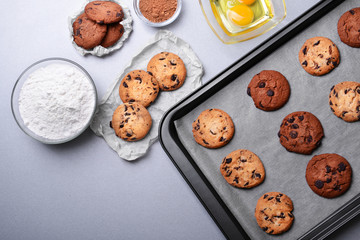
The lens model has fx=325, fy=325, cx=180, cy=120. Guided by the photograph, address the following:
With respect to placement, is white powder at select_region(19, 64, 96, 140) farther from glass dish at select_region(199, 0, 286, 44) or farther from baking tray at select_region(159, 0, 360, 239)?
glass dish at select_region(199, 0, 286, 44)

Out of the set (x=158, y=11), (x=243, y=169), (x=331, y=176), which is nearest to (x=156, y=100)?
(x=158, y=11)

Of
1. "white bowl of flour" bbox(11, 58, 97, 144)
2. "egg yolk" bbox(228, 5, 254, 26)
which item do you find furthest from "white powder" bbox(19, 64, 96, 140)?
"egg yolk" bbox(228, 5, 254, 26)

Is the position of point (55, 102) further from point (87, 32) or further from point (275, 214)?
point (275, 214)

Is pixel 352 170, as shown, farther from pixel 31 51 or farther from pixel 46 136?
pixel 31 51

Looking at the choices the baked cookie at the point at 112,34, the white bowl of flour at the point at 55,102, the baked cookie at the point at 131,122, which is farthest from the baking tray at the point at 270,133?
the baked cookie at the point at 112,34

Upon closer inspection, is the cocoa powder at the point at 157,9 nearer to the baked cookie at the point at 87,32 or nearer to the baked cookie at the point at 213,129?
the baked cookie at the point at 87,32
